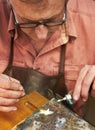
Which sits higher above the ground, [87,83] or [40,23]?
[40,23]

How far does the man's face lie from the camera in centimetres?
96

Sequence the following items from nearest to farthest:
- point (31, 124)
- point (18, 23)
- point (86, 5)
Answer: point (31, 124), point (18, 23), point (86, 5)

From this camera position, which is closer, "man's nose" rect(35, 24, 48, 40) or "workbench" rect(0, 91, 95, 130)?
"workbench" rect(0, 91, 95, 130)

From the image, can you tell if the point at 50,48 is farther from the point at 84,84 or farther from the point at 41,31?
the point at 84,84

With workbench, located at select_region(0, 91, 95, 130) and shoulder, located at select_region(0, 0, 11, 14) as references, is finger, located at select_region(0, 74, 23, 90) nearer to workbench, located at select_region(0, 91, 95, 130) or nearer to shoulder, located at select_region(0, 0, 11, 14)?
workbench, located at select_region(0, 91, 95, 130)

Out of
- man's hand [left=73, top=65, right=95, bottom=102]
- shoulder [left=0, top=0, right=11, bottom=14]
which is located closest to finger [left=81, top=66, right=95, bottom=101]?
man's hand [left=73, top=65, right=95, bottom=102]

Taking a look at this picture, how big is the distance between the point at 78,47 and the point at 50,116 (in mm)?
492

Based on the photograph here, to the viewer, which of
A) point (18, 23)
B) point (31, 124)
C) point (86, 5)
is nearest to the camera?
point (31, 124)

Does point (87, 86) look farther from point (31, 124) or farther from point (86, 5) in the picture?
point (86, 5)

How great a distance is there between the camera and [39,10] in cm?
98

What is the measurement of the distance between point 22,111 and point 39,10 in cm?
40

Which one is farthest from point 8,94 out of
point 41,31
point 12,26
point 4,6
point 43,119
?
point 4,6

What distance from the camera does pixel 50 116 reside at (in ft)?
2.99

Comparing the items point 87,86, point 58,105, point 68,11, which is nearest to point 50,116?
point 58,105
